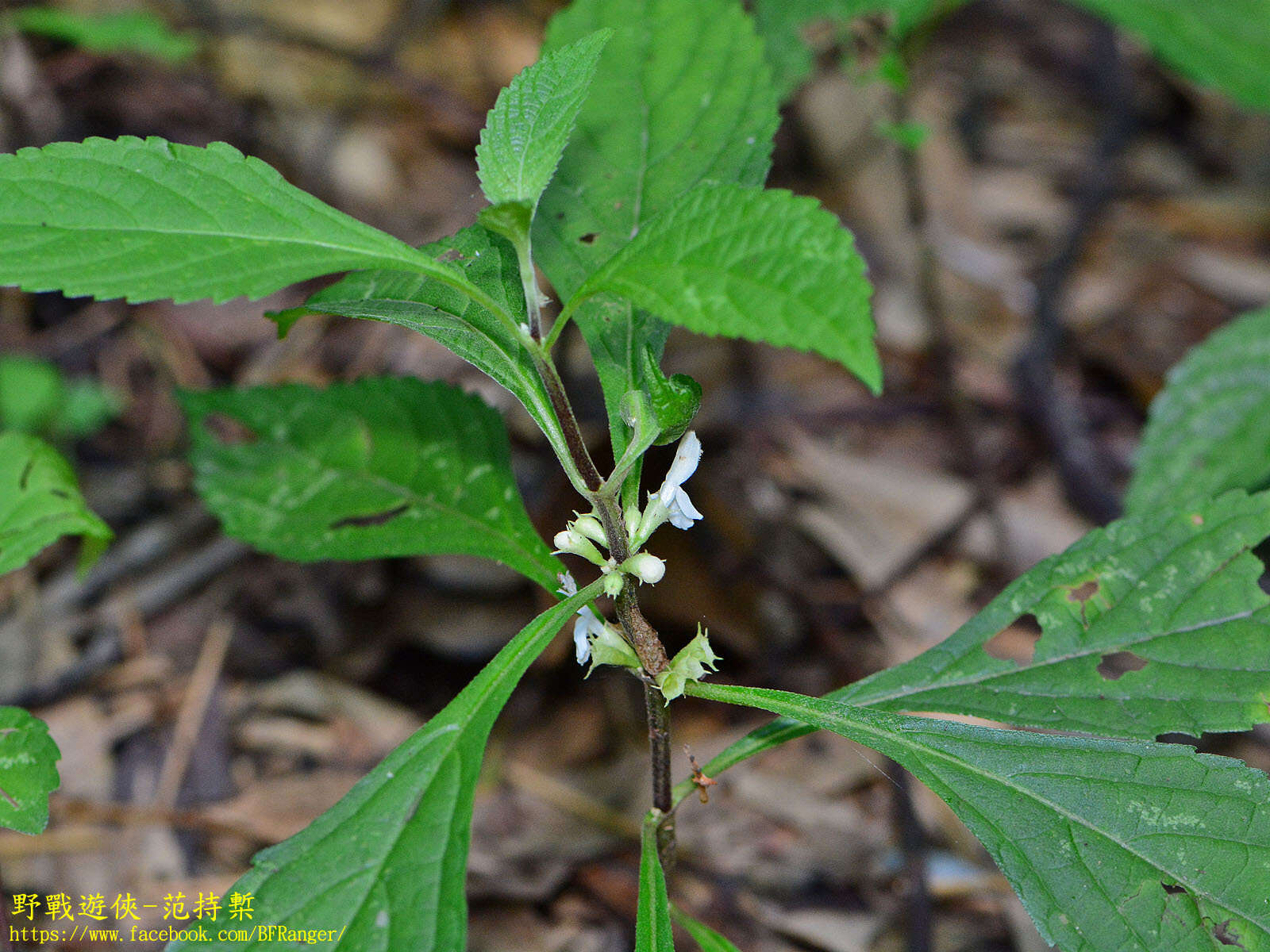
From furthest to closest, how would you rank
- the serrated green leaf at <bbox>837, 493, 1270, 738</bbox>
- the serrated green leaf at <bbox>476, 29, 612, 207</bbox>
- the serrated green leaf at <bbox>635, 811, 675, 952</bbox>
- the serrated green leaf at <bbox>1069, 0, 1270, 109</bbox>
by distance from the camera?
1. the serrated green leaf at <bbox>1069, 0, 1270, 109</bbox>
2. the serrated green leaf at <bbox>837, 493, 1270, 738</bbox>
3. the serrated green leaf at <bbox>635, 811, 675, 952</bbox>
4. the serrated green leaf at <bbox>476, 29, 612, 207</bbox>

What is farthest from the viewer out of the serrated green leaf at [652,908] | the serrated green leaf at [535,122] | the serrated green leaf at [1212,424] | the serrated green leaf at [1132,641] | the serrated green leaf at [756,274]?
the serrated green leaf at [1212,424]

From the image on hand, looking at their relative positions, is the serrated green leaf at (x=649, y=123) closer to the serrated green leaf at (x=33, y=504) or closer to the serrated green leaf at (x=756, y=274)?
the serrated green leaf at (x=756, y=274)

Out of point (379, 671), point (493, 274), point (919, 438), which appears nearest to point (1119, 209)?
point (919, 438)

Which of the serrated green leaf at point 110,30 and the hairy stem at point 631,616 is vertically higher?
the serrated green leaf at point 110,30

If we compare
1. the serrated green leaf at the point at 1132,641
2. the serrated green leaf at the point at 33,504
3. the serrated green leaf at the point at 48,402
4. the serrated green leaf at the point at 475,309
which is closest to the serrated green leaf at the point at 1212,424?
the serrated green leaf at the point at 1132,641

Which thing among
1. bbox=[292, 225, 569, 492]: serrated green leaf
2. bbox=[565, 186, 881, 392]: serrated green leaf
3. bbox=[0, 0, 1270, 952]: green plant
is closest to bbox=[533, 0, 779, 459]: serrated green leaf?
bbox=[0, 0, 1270, 952]: green plant

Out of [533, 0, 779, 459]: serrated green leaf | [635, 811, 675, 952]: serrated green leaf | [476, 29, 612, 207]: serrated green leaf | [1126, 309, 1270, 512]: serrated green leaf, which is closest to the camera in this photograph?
[476, 29, 612, 207]: serrated green leaf

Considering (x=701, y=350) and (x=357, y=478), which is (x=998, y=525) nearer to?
(x=701, y=350)

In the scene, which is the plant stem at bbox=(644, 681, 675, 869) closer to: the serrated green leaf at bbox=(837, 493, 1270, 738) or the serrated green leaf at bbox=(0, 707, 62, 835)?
the serrated green leaf at bbox=(837, 493, 1270, 738)
